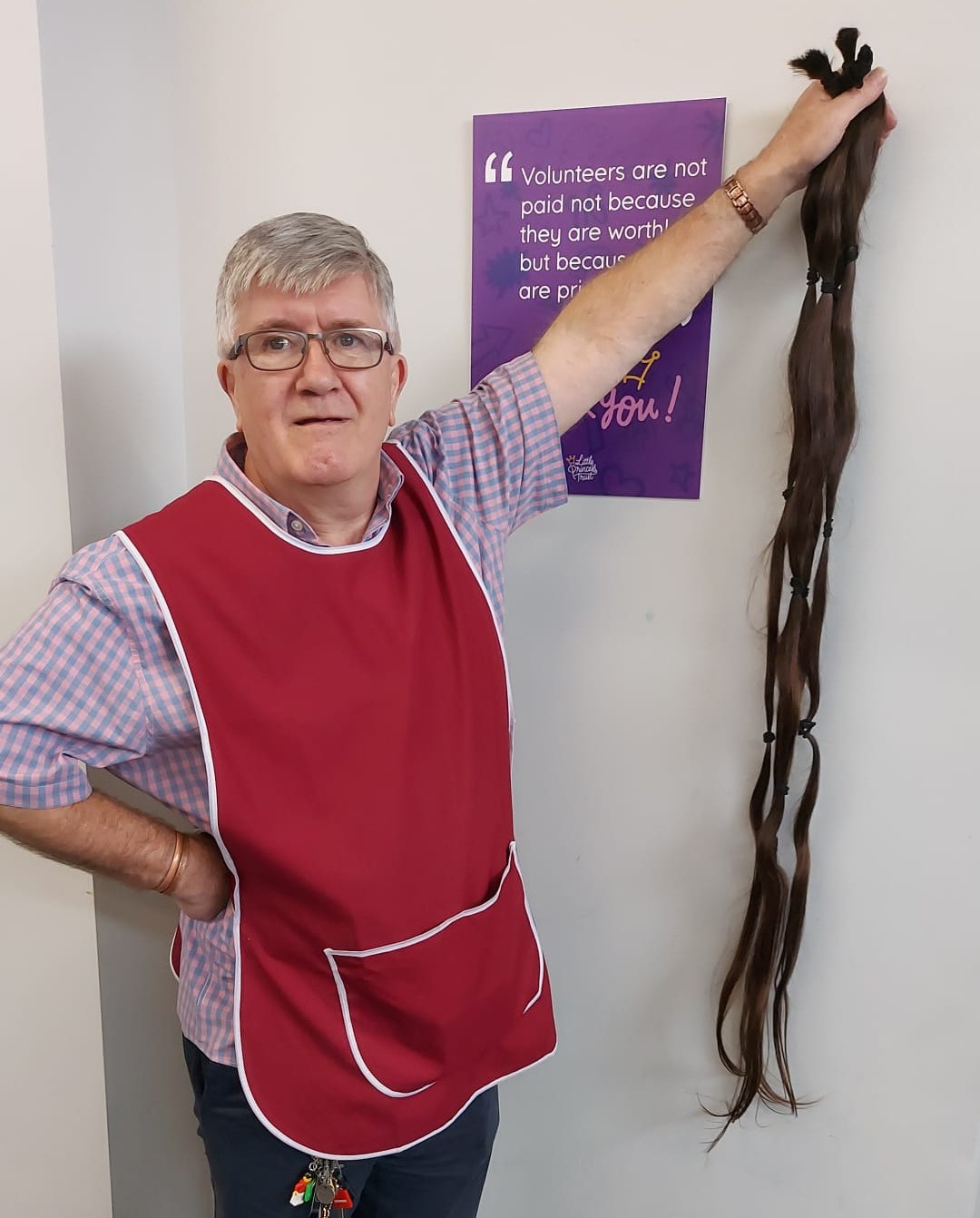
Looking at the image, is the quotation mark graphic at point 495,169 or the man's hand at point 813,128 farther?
the quotation mark graphic at point 495,169

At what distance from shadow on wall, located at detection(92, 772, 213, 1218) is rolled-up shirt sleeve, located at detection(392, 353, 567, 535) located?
62 centimetres

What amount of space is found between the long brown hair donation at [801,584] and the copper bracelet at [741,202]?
6 centimetres

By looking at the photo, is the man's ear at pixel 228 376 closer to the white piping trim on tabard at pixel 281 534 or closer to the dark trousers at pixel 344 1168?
the white piping trim on tabard at pixel 281 534

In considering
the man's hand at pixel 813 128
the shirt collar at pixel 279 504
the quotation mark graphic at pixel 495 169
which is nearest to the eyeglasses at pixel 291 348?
the shirt collar at pixel 279 504

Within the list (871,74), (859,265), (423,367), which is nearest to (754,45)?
(871,74)

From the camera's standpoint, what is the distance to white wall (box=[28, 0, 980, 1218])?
107 cm

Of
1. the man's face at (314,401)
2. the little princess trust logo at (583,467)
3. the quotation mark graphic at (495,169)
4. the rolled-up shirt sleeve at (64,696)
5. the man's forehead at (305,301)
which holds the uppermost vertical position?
the quotation mark graphic at (495,169)

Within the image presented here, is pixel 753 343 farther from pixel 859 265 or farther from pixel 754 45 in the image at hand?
pixel 754 45

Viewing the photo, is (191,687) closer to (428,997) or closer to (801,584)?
(428,997)

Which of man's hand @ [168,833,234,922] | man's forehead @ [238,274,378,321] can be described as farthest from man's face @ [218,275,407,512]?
man's hand @ [168,833,234,922]

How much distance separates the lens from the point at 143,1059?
1361 millimetres

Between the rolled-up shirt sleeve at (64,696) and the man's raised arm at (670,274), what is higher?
the man's raised arm at (670,274)

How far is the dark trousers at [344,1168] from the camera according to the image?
104 cm

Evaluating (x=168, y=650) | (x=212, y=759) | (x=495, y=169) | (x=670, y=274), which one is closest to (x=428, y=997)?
(x=212, y=759)
